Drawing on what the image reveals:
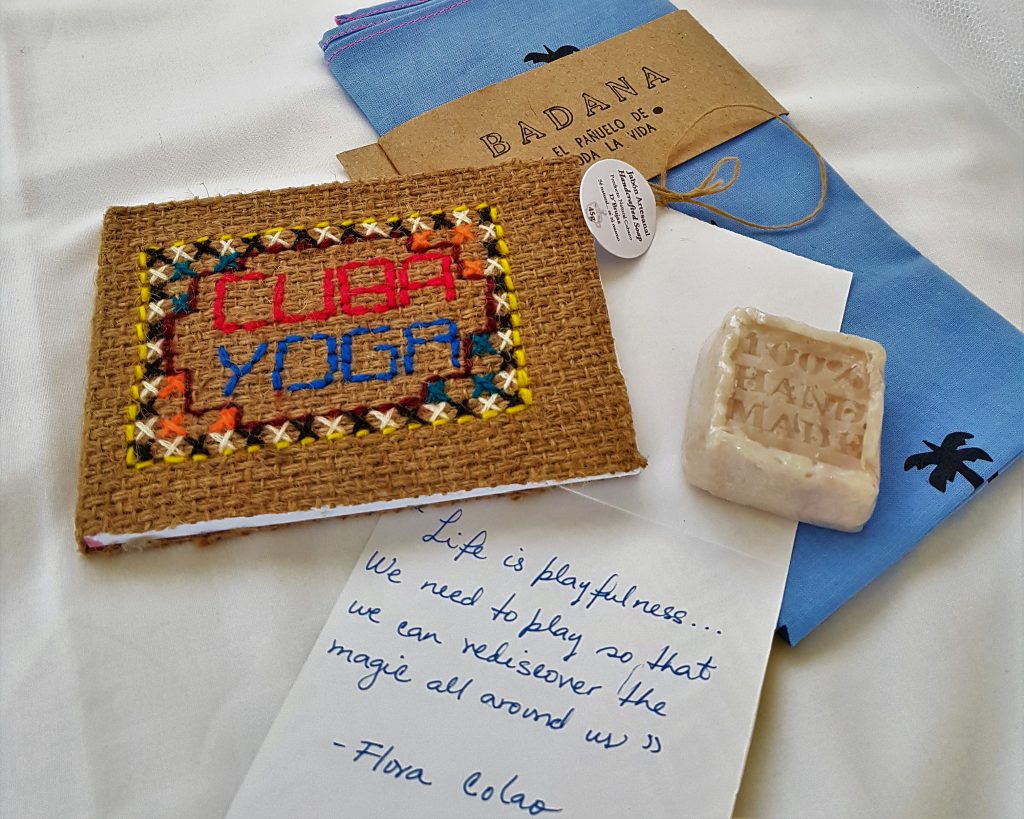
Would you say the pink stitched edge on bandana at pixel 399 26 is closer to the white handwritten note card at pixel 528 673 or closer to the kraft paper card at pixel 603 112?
the kraft paper card at pixel 603 112

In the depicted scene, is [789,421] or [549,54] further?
[549,54]

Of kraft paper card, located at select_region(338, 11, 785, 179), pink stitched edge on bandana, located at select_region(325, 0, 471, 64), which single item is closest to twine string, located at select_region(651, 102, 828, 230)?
kraft paper card, located at select_region(338, 11, 785, 179)

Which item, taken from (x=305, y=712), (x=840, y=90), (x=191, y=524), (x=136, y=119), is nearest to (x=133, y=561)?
(x=191, y=524)

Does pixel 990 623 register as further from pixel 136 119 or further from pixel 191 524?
pixel 136 119

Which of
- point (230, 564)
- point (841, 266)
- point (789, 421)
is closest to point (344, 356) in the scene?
point (230, 564)

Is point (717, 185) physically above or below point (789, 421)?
above

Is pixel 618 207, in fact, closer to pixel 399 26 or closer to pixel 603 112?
pixel 603 112

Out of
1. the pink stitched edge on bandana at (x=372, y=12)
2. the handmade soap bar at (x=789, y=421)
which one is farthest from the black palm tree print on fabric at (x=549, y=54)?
the handmade soap bar at (x=789, y=421)
